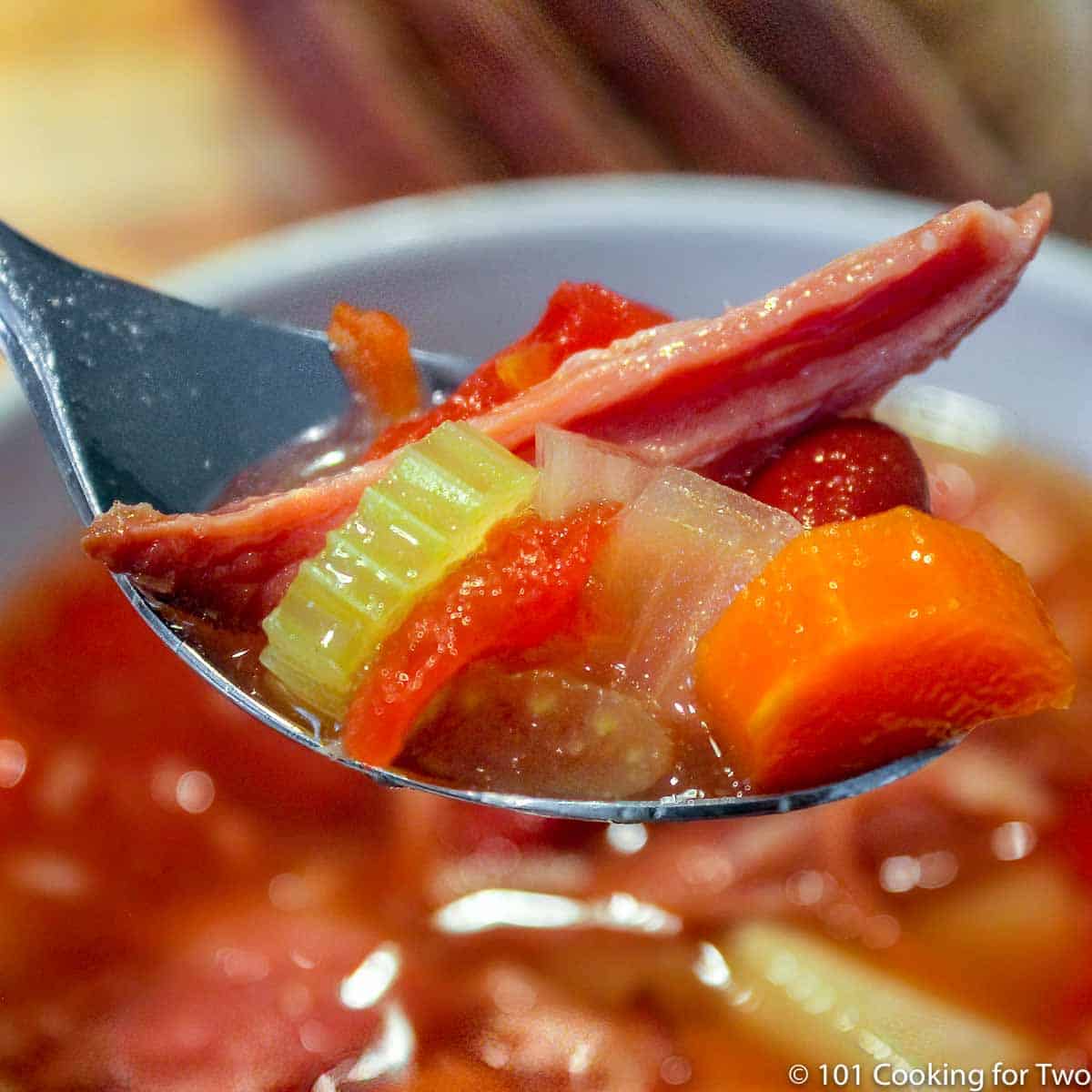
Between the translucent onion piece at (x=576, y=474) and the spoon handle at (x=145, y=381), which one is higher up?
the spoon handle at (x=145, y=381)

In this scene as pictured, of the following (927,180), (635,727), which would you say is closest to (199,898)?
(635,727)

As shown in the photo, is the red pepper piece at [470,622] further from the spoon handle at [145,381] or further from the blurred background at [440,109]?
the blurred background at [440,109]

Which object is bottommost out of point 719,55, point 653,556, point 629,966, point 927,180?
point 629,966

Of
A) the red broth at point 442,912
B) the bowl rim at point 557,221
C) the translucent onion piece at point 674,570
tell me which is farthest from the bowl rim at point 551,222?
the translucent onion piece at point 674,570

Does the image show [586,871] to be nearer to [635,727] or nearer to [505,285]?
[635,727]

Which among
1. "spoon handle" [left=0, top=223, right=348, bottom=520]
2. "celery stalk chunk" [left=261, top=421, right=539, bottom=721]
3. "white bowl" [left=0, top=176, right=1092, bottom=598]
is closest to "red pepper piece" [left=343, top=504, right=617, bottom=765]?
"celery stalk chunk" [left=261, top=421, right=539, bottom=721]

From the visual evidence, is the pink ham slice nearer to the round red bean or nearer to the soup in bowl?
the round red bean

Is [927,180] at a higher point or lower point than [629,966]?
higher
